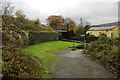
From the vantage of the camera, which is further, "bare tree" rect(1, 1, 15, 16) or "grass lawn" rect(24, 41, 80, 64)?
"bare tree" rect(1, 1, 15, 16)

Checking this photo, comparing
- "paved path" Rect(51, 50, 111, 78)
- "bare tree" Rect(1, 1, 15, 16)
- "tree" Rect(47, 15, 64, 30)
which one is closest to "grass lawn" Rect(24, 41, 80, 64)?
"paved path" Rect(51, 50, 111, 78)

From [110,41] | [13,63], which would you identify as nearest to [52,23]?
[110,41]

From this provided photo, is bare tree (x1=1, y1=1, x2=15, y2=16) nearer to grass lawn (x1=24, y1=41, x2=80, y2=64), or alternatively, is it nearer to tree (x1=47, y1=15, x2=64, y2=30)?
grass lawn (x1=24, y1=41, x2=80, y2=64)

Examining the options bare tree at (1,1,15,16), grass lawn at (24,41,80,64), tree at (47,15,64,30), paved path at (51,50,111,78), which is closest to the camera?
paved path at (51,50,111,78)

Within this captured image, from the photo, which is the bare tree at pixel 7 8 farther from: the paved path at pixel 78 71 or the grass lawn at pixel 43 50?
the paved path at pixel 78 71

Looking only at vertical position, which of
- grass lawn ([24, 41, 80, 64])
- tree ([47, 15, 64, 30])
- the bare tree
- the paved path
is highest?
tree ([47, 15, 64, 30])

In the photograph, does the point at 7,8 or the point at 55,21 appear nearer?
the point at 7,8

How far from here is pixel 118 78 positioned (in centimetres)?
373

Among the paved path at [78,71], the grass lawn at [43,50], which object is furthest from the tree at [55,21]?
the paved path at [78,71]

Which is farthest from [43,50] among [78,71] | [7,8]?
[7,8]

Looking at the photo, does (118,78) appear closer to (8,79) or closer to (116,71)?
(116,71)

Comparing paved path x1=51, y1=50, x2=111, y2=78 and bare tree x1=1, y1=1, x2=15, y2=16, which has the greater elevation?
bare tree x1=1, y1=1, x2=15, y2=16

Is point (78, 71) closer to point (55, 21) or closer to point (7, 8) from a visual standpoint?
point (7, 8)

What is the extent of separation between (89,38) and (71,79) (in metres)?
17.5
